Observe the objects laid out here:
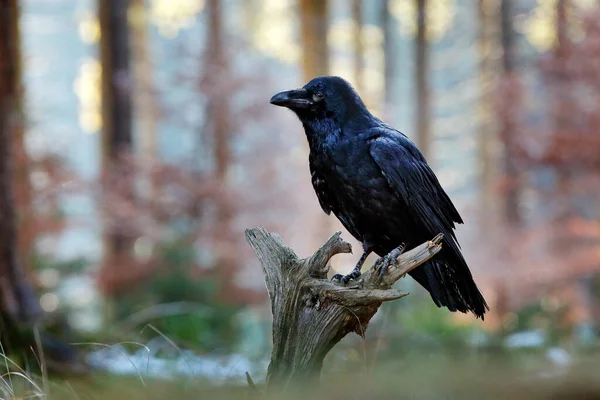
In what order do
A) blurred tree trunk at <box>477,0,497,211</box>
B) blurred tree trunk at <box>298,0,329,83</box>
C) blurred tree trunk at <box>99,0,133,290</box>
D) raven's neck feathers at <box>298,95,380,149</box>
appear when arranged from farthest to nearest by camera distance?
1. blurred tree trunk at <box>477,0,497,211</box>
2. blurred tree trunk at <box>298,0,329,83</box>
3. blurred tree trunk at <box>99,0,133,290</box>
4. raven's neck feathers at <box>298,95,380,149</box>

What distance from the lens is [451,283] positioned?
11.1 feet

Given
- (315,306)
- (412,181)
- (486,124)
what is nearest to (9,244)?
(315,306)

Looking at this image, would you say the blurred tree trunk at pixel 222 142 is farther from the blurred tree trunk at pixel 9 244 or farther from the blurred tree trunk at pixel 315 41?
the blurred tree trunk at pixel 9 244

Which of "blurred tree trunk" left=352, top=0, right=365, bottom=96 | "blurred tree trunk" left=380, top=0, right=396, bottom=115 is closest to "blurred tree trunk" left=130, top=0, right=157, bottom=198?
"blurred tree trunk" left=352, top=0, right=365, bottom=96

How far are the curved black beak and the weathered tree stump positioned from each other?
762mm

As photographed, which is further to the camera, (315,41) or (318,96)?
(315,41)

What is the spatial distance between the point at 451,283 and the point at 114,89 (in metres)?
8.96

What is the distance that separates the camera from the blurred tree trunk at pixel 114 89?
1088cm

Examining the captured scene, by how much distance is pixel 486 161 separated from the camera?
15914 mm

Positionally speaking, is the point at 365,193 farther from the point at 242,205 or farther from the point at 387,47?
the point at 387,47

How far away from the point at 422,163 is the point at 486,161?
13.0 m

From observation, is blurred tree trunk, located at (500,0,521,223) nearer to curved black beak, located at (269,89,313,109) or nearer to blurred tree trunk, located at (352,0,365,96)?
blurred tree trunk, located at (352,0,365,96)

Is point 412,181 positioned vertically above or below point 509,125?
below

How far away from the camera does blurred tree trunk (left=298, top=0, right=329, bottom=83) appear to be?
12133 mm
